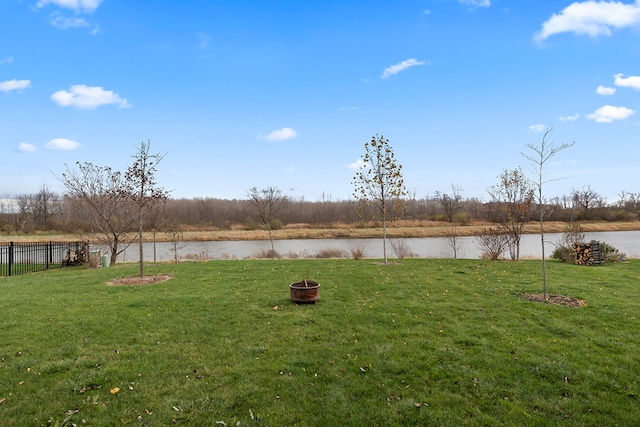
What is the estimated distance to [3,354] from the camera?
175 inches

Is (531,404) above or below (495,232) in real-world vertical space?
below

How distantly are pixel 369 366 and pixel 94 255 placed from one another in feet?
44.8

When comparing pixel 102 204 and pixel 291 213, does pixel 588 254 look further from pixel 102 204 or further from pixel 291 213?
pixel 291 213

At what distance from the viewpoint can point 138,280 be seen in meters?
9.66

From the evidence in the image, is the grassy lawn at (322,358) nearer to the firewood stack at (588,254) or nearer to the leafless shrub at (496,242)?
the firewood stack at (588,254)

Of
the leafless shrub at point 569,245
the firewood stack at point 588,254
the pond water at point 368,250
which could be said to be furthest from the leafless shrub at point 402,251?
the firewood stack at point 588,254

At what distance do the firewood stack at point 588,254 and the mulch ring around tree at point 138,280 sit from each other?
14.8m

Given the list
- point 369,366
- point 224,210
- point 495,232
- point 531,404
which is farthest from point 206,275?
point 224,210

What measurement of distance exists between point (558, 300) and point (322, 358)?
5.44 meters

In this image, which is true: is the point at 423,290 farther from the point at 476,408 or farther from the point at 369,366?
the point at 476,408

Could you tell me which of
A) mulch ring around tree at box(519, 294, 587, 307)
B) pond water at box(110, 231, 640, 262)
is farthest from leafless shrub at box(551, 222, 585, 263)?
mulch ring around tree at box(519, 294, 587, 307)

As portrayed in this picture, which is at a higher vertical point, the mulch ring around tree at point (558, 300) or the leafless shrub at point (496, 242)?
the leafless shrub at point (496, 242)

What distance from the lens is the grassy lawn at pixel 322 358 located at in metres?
3.16

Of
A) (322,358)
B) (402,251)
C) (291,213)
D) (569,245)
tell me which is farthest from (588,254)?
(291,213)
